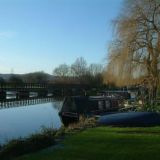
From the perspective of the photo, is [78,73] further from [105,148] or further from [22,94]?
[105,148]

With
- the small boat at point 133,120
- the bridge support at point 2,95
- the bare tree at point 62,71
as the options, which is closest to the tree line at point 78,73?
the bare tree at point 62,71

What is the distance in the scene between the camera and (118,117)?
20719 mm

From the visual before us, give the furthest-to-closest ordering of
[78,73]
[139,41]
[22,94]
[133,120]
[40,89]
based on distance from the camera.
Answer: [78,73] < [40,89] < [22,94] < [139,41] < [133,120]

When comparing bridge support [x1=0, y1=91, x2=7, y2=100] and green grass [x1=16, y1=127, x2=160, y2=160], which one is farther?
bridge support [x1=0, y1=91, x2=7, y2=100]

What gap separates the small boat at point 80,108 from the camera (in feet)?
97.7

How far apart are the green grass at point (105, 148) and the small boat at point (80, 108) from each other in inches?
543

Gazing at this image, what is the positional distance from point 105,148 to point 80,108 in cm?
1799

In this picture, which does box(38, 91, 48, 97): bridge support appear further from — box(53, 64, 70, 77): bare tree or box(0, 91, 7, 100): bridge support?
box(53, 64, 70, 77): bare tree

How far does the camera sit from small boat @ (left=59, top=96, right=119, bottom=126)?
29770mm

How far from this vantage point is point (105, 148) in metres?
12.3

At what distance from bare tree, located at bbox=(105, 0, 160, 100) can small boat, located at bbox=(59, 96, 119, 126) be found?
5.37 metres

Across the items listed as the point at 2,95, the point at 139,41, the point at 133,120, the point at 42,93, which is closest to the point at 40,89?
the point at 42,93

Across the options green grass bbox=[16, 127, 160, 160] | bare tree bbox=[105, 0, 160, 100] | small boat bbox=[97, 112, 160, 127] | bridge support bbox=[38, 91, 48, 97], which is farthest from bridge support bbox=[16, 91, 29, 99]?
green grass bbox=[16, 127, 160, 160]

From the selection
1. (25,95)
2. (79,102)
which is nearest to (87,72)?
(25,95)
